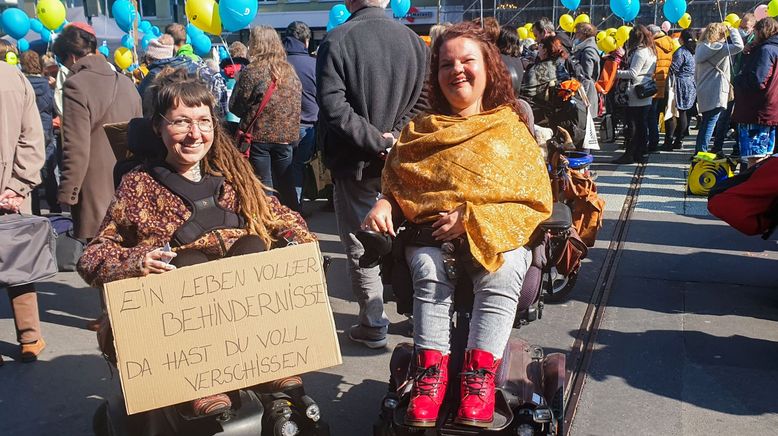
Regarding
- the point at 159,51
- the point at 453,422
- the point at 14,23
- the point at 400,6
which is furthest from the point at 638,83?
the point at 14,23

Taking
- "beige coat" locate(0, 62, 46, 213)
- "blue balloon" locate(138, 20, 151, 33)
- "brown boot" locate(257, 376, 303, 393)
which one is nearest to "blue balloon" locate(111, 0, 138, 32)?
"blue balloon" locate(138, 20, 151, 33)

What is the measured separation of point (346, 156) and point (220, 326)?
1.72 metres

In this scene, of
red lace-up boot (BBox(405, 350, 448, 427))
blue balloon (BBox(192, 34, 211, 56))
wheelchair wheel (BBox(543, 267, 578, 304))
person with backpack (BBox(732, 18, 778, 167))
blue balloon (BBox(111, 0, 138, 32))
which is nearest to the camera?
red lace-up boot (BBox(405, 350, 448, 427))

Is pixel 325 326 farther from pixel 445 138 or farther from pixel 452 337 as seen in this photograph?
Answer: pixel 445 138

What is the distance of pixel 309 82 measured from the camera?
7.18m

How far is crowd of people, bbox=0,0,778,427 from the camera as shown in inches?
112

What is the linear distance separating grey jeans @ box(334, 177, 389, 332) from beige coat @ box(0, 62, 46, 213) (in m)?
1.82

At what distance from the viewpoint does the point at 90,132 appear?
515cm

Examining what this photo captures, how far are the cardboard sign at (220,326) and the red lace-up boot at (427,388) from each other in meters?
0.32

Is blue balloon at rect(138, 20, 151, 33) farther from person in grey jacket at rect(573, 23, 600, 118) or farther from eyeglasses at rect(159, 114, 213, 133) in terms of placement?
eyeglasses at rect(159, 114, 213, 133)

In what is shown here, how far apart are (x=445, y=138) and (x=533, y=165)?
362 mm

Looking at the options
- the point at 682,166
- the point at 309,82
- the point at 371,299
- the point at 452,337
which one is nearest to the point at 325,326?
the point at 452,337

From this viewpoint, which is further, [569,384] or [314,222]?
[314,222]

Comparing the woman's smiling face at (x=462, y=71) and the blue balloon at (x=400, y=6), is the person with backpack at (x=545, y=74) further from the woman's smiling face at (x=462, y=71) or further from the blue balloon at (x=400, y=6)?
the blue balloon at (x=400, y=6)
